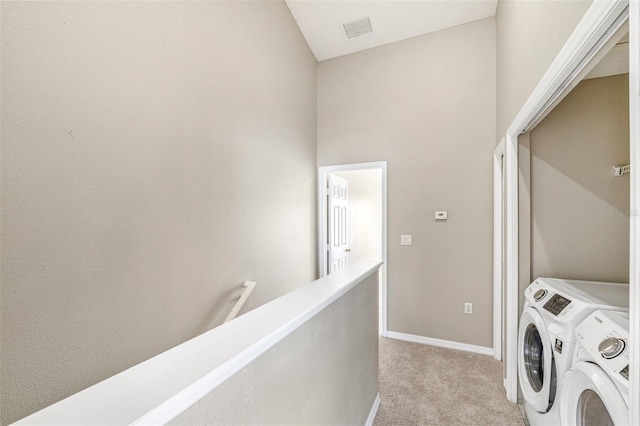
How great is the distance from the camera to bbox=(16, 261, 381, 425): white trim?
1.36 ft

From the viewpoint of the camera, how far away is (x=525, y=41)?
5.44 ft

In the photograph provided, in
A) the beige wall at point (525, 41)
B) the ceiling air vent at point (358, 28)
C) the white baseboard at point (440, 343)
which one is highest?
the ceiling air vent at point (358, 28)

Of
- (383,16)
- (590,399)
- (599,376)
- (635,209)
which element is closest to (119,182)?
(635,209)

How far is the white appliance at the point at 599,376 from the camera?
2.68 ft

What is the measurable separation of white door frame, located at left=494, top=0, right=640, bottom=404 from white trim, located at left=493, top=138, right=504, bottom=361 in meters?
0.58

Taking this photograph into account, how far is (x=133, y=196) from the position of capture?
1308mm

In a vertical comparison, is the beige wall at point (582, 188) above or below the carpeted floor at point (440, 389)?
above

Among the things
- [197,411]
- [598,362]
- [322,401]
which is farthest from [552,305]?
[197,411]

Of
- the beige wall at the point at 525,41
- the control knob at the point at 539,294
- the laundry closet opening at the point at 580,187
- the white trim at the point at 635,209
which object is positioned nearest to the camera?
the white trim at the point at 635,209

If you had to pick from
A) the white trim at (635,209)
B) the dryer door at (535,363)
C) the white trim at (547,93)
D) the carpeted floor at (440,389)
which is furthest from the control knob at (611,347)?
the carpeted floor at (440,389)

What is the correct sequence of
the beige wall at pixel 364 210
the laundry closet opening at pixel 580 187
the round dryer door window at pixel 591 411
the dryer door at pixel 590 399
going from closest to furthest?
the dryer door at pixel 590 399
the round dryer door window at pixel 591 411
the laundry closet opening at pixel 580 187
the beige wall at pixel 364 210

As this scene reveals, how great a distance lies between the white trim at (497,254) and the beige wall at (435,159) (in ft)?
0.27

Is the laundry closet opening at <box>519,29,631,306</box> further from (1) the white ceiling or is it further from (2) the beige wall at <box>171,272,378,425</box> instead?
(1) the white ceiling

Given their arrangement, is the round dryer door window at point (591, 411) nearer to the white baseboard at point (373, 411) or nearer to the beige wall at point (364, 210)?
the white baseboard at point (373, 411)
